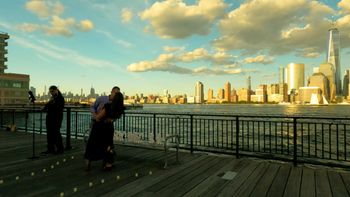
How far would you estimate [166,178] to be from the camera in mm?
4605

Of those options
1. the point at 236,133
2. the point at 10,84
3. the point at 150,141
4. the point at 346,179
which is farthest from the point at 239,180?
the point at 10,84

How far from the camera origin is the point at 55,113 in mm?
6770

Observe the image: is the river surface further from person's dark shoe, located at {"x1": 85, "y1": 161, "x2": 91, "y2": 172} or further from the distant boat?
the distant boat

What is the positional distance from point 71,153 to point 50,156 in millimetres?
559

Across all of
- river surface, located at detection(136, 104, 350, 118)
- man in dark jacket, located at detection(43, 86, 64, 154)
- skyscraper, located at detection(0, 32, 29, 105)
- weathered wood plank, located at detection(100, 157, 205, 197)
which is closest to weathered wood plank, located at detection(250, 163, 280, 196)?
weathered wood plank, located at detection(100, 157, 205, 197)

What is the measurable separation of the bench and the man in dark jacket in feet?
5.97

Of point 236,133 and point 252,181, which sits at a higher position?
point 236,133

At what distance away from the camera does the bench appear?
18.0 ft

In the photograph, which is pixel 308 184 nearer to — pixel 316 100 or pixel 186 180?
pixel 186 180

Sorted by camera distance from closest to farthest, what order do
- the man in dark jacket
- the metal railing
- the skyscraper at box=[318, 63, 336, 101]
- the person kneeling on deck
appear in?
the person kneeling on deck < the metal railing < the man in dark jacket < the skyscraper at box=[318, 63, 336, 101]

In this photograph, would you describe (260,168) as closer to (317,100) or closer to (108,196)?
(108,196)

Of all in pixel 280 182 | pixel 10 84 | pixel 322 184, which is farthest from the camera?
pixel 10 84

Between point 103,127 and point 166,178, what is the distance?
1785 millimetres

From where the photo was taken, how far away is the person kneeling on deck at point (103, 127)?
5043 millimetres
